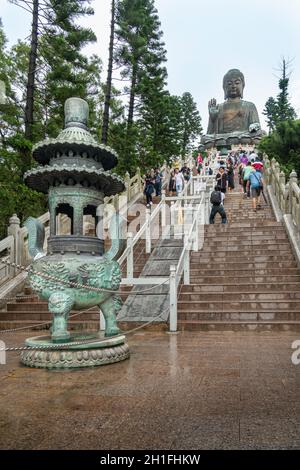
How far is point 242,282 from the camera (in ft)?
30.7

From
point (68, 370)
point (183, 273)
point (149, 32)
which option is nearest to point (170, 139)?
point (149, 32)

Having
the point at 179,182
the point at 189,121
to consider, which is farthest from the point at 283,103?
the point at 179,182

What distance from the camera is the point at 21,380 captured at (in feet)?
13.8

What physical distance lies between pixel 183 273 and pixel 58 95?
338 inches

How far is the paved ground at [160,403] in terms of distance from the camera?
2.63 meters

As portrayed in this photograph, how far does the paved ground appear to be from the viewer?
8.64ft

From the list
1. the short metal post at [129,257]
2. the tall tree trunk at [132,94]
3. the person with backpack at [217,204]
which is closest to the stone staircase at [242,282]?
the person with backpack at [217,204]

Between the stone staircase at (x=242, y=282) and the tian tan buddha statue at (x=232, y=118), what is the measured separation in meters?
23.4

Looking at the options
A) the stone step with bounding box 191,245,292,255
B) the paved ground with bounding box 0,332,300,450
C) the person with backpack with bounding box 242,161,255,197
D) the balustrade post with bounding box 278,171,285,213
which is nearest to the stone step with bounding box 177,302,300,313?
the stone step with bounding box 191,245,292,255

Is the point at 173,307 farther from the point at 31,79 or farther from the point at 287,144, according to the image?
the point at 287,144

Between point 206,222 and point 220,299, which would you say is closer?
point 220,299

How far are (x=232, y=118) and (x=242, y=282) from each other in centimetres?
3012
